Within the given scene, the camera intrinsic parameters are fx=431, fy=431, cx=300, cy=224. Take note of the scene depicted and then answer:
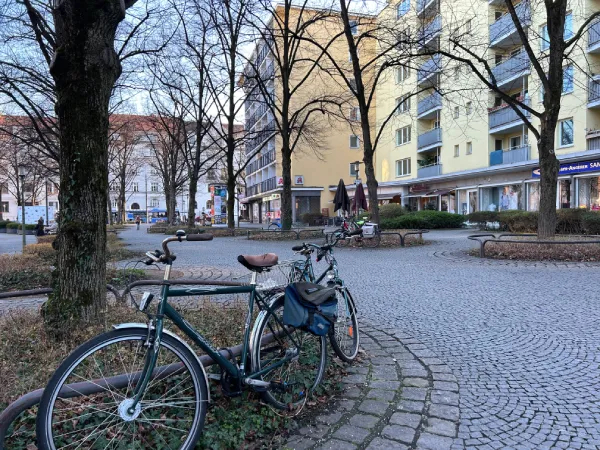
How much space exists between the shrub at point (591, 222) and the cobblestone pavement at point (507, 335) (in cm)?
812

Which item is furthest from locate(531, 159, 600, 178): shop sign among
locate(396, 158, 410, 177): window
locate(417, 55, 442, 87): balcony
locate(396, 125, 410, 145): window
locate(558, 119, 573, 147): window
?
locate(396, 125, 410, 145): window

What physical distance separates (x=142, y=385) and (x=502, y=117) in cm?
3153

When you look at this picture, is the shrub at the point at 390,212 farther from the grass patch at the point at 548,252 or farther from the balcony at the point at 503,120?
the grass patch at the point at 548,252

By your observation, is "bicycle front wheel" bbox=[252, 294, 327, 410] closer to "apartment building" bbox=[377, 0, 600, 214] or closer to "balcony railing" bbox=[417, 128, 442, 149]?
"apartment building" bbox=[377, 0, 600, 214]

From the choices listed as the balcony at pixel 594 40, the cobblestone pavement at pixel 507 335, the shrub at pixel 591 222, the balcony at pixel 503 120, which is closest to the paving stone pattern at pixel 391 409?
the cobblestone pavement at pixel 507 335

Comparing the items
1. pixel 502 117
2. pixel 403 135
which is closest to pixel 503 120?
pixel 502 117

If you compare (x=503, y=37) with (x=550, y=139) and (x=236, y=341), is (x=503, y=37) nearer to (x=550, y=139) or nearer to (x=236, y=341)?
(x=550, y=139)

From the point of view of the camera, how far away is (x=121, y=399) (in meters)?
2.17

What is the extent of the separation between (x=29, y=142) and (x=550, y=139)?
61.0 ft

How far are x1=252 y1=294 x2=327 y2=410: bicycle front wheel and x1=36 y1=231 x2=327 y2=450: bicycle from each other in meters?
0.09

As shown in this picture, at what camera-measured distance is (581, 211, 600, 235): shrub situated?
16516 millimetres

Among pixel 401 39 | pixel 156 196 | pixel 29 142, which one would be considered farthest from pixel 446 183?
pixel 156 196

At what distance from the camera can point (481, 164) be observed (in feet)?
102

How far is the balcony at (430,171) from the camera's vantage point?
35625 millimetres
